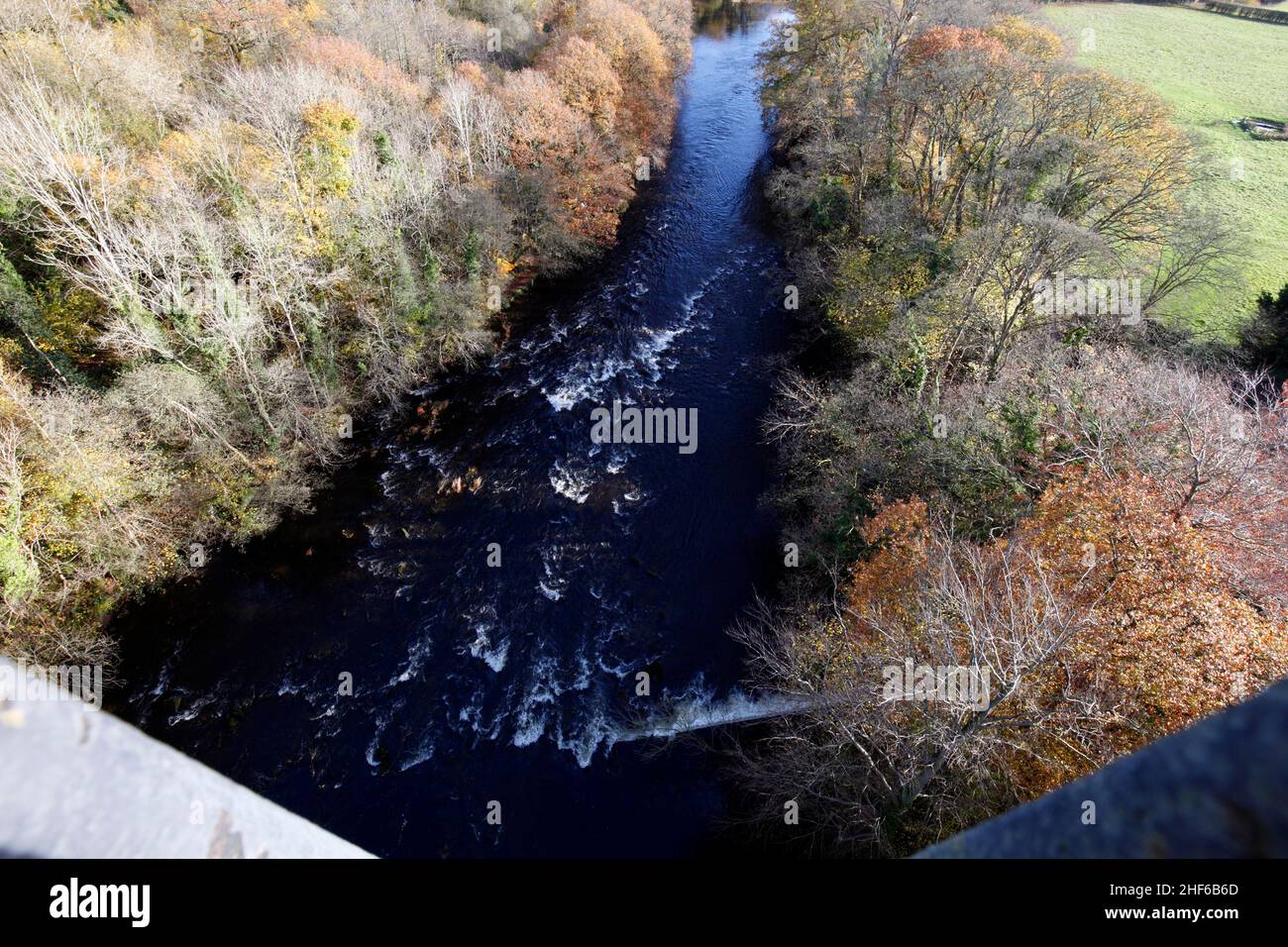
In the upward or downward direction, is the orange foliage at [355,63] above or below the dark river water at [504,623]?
above

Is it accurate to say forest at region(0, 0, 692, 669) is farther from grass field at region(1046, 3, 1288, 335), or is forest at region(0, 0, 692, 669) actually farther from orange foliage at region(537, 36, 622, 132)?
grass field at region(1046, 3, 1288, 335)

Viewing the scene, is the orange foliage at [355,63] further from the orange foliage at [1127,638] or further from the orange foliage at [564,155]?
the orange foliage at [1127,638]

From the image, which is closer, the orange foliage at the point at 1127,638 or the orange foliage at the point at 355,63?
the orange foliage at the point at 1127,638

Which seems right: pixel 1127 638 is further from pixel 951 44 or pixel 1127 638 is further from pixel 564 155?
pixel 564 155

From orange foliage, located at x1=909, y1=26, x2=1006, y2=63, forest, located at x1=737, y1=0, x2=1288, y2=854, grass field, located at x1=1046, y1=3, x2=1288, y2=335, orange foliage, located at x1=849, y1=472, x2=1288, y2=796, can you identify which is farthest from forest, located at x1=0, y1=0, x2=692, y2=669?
grass field, located at x1=1046, y1=3, x2=1288, y2=335

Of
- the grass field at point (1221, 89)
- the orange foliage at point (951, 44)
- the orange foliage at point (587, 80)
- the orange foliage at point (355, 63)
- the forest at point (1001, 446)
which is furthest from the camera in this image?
the orange foliage at point (587, 80)

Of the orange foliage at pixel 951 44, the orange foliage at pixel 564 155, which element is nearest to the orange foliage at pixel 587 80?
the orange foliage at pixel 564 155
